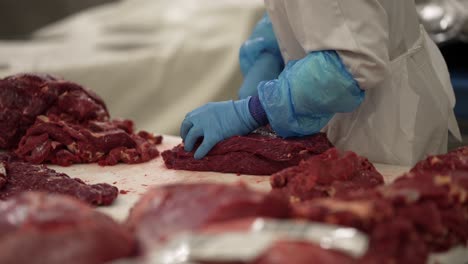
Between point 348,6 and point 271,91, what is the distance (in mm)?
476

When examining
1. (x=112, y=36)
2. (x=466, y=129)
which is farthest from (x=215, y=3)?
(x=466, y=129)

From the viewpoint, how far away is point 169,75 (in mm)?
5926

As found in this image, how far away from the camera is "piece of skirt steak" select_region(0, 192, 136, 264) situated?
157 centimetres

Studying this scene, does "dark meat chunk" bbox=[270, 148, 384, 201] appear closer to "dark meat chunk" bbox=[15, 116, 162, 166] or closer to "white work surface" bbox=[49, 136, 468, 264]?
"white work surface" bbox=[49, 136, 468, 264]

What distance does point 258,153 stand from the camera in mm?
2998

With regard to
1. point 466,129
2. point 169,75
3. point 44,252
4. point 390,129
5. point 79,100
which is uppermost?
point 44,252

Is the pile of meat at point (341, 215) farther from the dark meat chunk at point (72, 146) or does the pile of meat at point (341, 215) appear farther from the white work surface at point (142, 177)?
the dark meat chunk at point (72, 146)

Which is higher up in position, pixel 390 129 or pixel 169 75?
pixel 390 129

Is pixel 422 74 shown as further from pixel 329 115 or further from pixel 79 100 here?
pixel 79 100

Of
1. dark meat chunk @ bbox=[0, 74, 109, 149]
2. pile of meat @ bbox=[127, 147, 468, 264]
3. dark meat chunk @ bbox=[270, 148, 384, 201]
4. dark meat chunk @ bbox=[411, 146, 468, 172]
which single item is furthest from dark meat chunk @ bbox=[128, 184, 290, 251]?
dark meat chunk @ bbox=[0, 74, 109, 149]

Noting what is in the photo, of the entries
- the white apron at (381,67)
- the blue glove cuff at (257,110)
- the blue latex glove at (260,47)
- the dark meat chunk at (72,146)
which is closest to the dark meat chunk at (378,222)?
the white apron at (381,67)

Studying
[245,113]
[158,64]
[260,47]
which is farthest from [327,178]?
[158,64]

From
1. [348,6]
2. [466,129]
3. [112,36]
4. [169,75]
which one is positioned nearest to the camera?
[348,6]

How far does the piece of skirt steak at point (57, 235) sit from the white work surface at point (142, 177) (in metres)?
0.84
